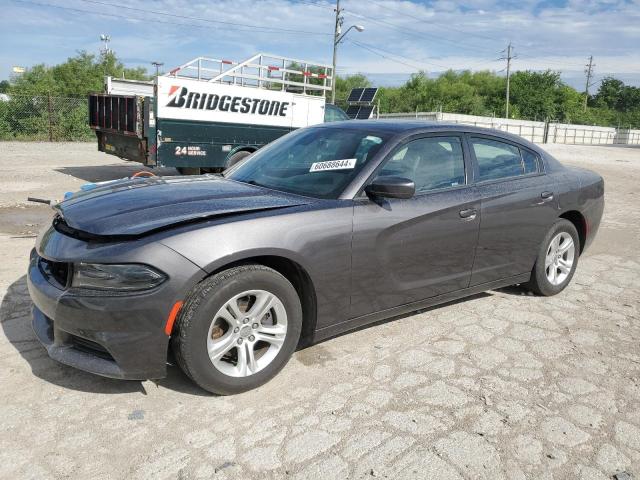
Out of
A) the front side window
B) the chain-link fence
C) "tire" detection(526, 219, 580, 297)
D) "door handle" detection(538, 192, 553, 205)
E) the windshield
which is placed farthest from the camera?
the chain-link fence

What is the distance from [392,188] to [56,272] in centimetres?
198

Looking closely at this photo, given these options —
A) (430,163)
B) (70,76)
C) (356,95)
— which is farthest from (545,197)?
(70,76)

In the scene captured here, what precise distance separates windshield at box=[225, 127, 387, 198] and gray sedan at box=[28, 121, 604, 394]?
15 mm

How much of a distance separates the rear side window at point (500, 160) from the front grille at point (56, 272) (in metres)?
2.93

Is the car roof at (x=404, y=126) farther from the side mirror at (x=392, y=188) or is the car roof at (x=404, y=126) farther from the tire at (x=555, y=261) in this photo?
the tire at (x=555, y=261)

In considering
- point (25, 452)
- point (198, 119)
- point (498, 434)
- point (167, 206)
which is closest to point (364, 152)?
point (167, 206)

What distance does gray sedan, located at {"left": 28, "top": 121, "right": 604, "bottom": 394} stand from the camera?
2707 millimetres

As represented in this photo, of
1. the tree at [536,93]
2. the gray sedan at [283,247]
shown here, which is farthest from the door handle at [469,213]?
the tree at [536,93]

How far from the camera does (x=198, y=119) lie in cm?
1069

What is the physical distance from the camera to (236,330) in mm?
2963

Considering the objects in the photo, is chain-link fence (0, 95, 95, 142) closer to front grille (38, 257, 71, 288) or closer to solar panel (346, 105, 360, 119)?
solar panel (346, 105, 360, 119)

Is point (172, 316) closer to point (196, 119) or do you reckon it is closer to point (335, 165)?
point (335, 165)

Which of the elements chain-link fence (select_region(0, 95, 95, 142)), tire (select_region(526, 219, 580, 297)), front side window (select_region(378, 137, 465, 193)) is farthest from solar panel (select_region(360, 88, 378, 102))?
front side window (select_region(378, 137, 465, 193))

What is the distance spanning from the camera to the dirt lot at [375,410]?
2.48 m
